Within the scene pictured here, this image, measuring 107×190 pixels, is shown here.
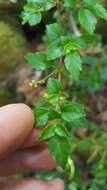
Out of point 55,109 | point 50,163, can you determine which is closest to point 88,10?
point 55,109

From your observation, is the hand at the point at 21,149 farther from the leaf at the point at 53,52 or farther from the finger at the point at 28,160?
the leaf at the point at 53,52

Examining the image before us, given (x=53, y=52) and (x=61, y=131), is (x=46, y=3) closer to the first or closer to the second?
(x=53, y=52)

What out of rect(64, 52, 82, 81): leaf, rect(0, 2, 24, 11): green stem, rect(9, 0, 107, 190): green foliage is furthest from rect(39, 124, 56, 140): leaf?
rect(0, 2, 24, 11): green stem

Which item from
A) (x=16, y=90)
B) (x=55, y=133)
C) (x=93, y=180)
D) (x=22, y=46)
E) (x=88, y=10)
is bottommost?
(x=93, y=180)

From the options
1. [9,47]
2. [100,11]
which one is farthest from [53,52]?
[9,47]

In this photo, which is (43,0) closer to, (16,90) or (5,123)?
(5,123)

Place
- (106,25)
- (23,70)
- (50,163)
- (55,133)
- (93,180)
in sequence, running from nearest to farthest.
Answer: (55,133), (50,163), (93,180), (106,25), (23,70)
